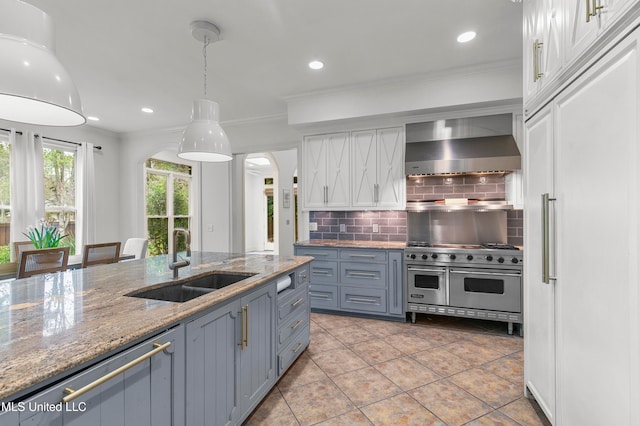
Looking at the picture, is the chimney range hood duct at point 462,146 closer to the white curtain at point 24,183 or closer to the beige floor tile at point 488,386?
the beige floor tile at point 488,386

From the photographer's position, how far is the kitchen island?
834mm

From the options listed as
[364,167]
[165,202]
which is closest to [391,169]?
[364,167]

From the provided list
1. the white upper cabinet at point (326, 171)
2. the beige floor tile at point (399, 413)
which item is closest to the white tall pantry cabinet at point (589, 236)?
the beige floor tile at point (399, 413)

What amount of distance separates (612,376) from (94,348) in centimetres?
180

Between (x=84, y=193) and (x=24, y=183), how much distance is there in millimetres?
805

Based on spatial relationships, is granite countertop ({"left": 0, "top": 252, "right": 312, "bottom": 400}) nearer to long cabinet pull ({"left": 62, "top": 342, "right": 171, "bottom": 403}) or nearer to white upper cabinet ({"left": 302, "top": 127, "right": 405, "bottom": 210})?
long cabinet pull ({"left": 62, "top": 342, "right": 171, "bottom": 403})

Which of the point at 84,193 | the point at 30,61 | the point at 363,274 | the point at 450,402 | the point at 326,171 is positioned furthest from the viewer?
the point at 84,193

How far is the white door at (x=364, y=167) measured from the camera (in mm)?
3887

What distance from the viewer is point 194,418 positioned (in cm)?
132

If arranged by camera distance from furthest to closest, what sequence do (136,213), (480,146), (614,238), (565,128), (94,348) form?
(136,213) → (480,146) → (565,128) → (614,238) → (94,348)

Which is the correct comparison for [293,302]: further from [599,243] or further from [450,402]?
[599,243]

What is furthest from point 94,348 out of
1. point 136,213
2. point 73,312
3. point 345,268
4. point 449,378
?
point 136,213

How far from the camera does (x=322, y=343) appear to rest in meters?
2.98

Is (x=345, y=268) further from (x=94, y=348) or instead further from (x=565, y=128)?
(x=94, y=348)
